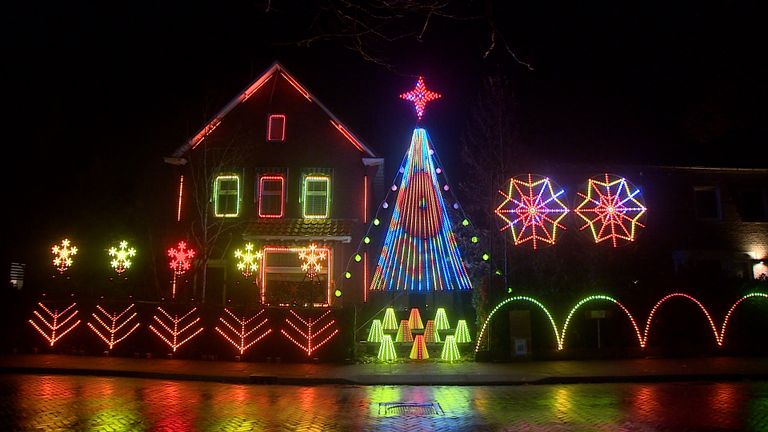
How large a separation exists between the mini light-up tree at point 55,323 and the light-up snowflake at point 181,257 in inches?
174

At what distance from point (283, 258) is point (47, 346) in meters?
8.36

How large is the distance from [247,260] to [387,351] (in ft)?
25.8

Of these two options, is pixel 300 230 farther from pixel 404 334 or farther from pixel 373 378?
pixel 373 378

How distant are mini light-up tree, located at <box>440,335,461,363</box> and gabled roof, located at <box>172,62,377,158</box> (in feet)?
29.8

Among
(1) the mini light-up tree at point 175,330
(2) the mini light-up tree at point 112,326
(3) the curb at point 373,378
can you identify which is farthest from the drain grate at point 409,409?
(2) the mini light-up tree at point 112,326

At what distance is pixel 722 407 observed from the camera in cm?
966

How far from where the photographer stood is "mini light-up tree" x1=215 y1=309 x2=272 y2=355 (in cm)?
1532

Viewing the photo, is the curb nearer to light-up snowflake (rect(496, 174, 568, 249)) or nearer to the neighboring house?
light-up snowflake (rect(496, 174, 568, 249))

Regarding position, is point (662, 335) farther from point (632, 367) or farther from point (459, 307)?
point (459, 307)

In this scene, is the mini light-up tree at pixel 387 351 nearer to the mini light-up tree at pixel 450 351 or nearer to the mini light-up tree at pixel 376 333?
the mini light-up tree at pixel 376 333

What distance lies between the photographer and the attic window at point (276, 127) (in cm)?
2231

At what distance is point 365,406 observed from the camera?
9.90 meters

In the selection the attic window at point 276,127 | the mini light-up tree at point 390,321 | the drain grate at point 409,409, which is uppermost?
the attic window at point 276,127

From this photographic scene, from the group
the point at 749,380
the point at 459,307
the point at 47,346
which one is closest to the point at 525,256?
the point at 459,307
